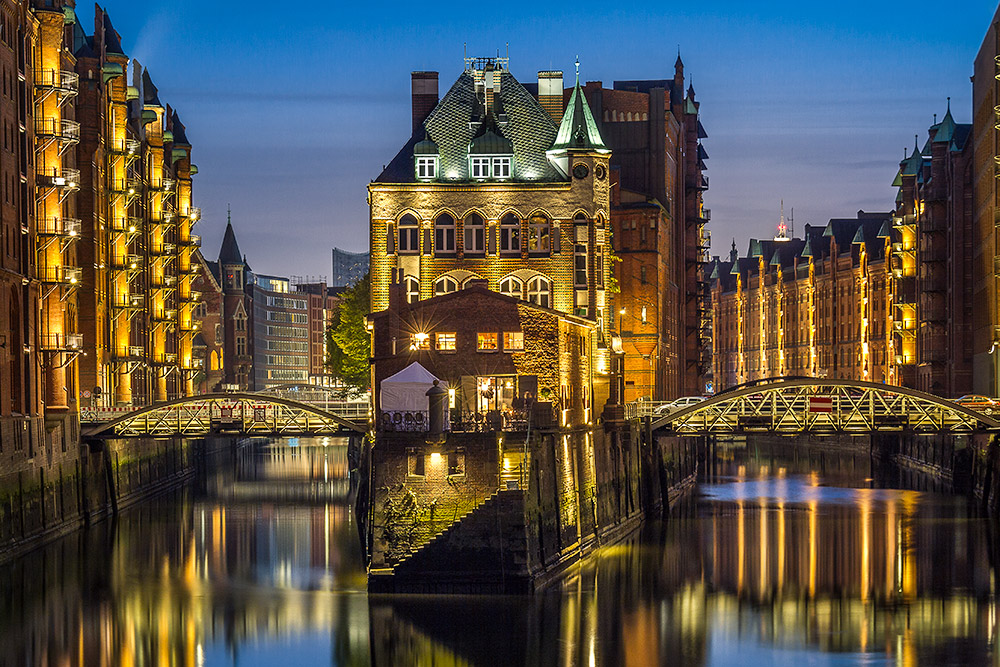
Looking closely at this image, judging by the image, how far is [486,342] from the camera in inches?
2509

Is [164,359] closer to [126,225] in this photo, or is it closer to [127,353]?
[127,353]

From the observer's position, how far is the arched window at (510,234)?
3433 inches

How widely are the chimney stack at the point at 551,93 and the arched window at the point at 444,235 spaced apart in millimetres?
10931

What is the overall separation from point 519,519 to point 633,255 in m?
55.1

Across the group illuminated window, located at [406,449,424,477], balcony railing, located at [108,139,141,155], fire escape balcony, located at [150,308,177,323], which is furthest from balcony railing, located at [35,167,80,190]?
fire escape balcony, located at [150,308,177,323]

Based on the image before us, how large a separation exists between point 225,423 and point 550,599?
2823 cm

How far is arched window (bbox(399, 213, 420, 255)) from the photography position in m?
87.2

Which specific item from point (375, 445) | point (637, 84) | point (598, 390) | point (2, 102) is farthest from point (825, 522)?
point (637, 84)

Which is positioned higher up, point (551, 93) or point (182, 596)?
point (551, 93)

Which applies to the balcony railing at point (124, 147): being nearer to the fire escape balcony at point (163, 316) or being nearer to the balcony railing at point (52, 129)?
the fire escape balcony at point (163, 316)

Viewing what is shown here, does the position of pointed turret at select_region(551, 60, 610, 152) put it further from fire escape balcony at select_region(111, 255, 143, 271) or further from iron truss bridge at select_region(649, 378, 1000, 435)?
fire escape balcony at select_region(111, 255, 143, 271)

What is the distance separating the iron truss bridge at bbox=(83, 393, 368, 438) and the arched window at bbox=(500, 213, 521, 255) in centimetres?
1151

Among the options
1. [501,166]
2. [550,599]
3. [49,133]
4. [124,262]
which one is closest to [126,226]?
[124,262]

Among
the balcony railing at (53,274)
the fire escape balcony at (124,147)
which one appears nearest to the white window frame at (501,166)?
the balcony railing at (53,274)
